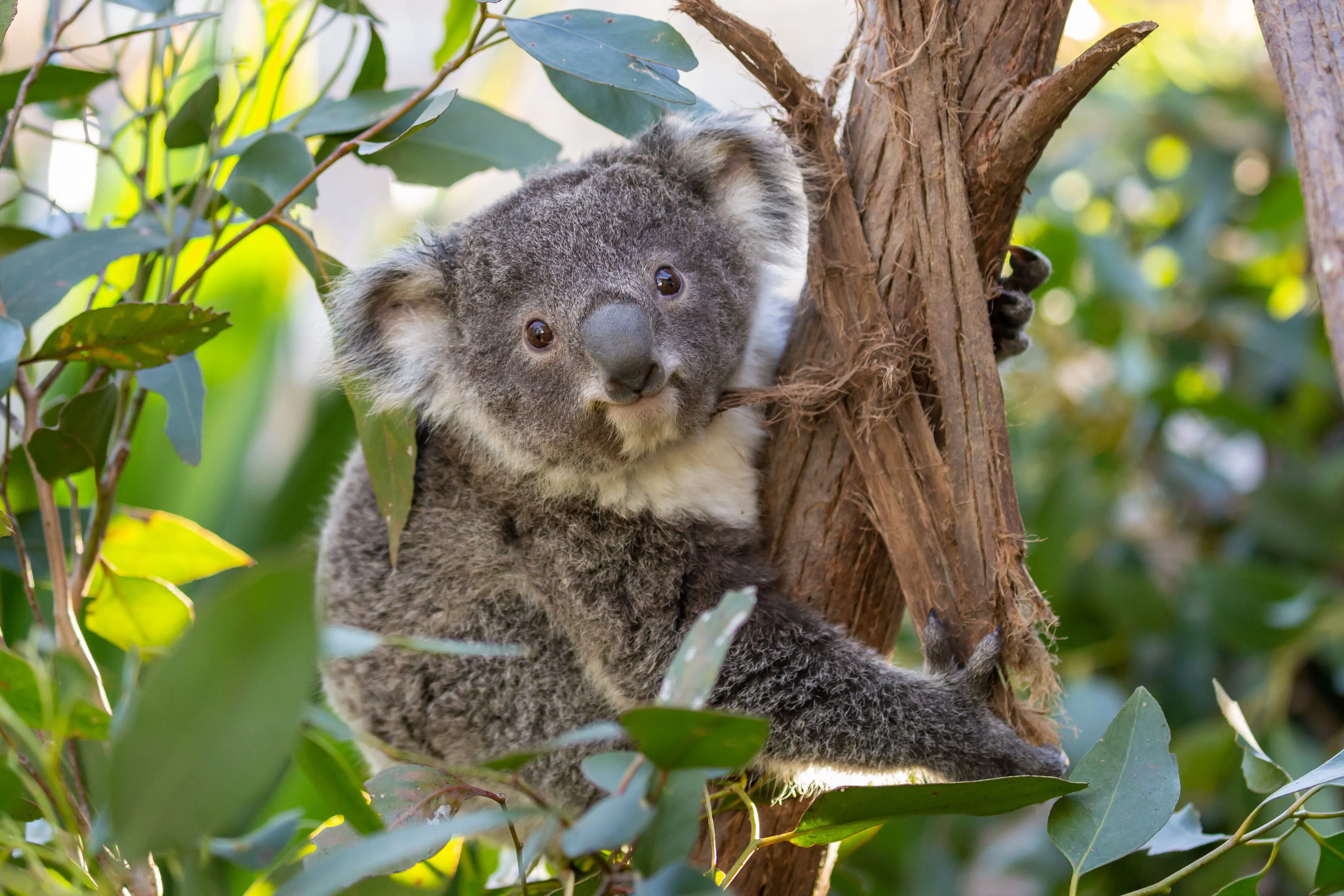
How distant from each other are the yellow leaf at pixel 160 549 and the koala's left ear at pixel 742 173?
111 cm

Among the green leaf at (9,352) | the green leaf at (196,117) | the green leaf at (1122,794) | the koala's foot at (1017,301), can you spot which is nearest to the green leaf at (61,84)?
the green leaf at (196,117)

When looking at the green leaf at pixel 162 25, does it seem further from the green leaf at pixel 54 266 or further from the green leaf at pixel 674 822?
the green leaf at pixel 674 822

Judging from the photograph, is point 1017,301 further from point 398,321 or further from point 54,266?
point 54,266

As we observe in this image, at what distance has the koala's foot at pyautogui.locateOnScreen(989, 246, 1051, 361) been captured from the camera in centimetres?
193

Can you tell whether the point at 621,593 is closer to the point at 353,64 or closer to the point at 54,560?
the point at 54,560

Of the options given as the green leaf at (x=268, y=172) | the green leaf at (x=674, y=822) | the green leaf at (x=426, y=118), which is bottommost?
the green leaf at (x=674, y=822)

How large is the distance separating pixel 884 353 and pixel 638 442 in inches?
18.4

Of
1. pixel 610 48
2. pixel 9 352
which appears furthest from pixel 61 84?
pixel 610 48

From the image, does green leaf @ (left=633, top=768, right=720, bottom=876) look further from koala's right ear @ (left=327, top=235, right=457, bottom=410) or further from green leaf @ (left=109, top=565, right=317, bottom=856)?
koala's right ear @ (left=327, top=235, right=457, bottom=410)

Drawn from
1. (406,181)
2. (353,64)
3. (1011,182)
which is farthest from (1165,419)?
(353,64)

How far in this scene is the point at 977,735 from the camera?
1653mm

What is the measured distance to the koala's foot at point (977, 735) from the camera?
1.64 m

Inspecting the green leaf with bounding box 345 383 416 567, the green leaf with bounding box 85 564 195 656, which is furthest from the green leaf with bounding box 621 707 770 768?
the green leaf with bounding box 85 564 195 656

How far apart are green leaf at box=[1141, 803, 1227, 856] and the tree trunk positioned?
0.24 m
